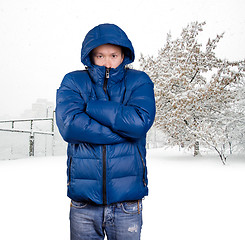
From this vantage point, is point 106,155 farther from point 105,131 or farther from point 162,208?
point 162,208

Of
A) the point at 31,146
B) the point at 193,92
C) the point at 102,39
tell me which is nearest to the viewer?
the point at 102,39

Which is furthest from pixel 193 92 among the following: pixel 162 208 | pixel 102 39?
pixel 102 39

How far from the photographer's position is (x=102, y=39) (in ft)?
5.90

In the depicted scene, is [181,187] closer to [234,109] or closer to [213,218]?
[213,218]

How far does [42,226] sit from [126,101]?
252cm

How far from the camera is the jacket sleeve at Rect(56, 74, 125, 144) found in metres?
1.66

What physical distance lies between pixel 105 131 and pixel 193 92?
9.56 m

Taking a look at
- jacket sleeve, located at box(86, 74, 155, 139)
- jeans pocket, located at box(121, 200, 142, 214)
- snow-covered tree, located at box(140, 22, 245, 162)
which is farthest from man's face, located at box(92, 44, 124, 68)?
snow-covered tree, located at box(140, 22, 245, 162)

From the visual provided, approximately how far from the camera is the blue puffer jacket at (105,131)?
→ 5.48 ft

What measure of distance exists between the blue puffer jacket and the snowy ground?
1.75 m

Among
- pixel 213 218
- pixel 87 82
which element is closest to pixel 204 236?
pixel 213 218

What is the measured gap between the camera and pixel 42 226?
335cm

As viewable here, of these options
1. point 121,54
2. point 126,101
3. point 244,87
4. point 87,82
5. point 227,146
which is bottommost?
point 227,146

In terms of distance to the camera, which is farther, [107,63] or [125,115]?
[107,63]
